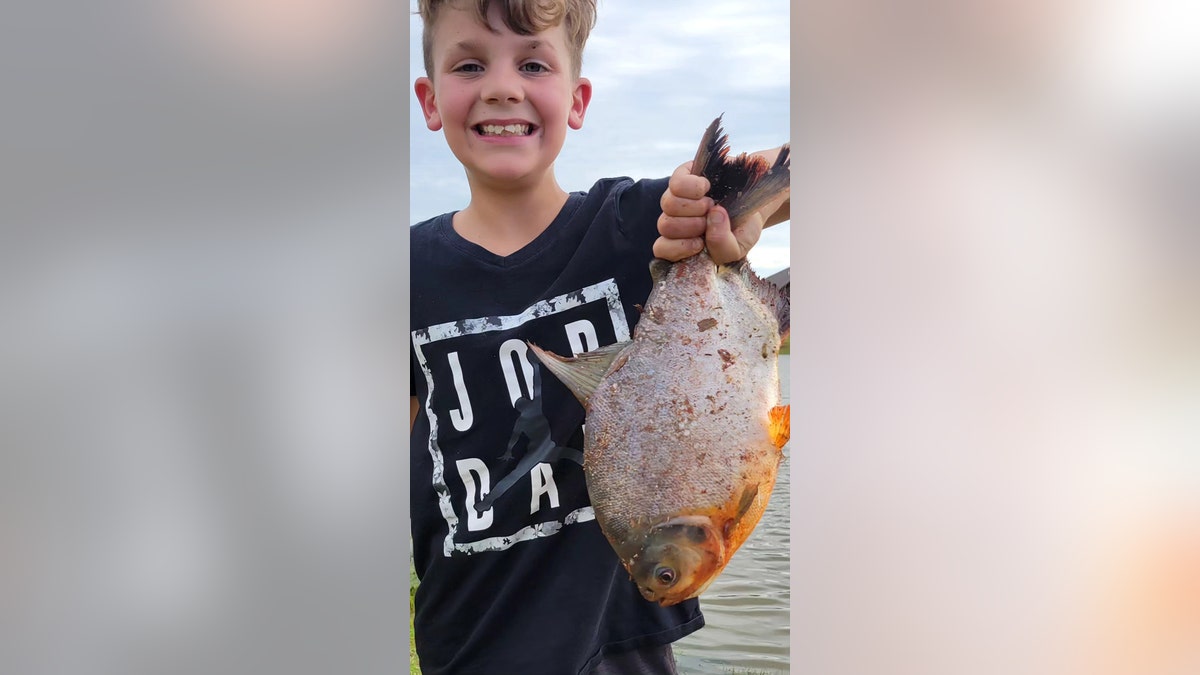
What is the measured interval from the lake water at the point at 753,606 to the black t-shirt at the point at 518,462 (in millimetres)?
38

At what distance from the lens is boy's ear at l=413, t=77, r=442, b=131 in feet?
5.38

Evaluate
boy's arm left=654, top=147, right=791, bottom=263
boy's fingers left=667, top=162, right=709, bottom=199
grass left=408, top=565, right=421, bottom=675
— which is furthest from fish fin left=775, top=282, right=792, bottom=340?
grass left=408, top=565, right=421, bottom=675

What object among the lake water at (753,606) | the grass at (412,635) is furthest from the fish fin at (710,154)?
the grass at (412,635)

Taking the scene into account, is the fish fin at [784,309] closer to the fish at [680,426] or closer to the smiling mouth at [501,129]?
the fish at [680,426]

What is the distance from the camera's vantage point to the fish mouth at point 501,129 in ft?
5.34

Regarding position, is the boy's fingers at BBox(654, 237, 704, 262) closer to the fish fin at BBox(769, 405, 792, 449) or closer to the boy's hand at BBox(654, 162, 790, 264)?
the boy's hand at BBox(654, 162, 790, 264)

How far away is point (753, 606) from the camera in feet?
5.47

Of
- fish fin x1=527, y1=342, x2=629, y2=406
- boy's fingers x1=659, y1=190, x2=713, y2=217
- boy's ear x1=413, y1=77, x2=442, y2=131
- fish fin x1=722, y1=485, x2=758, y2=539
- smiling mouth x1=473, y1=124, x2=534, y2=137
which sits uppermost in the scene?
boy's ear x1=413, y1=77, x2=442, y2=131

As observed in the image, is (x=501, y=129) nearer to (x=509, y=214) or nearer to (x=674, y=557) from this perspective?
(x=509, y=214)

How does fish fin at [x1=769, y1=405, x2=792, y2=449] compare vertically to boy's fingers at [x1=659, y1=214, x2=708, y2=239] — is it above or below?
below

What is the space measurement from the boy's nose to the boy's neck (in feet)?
0.47
